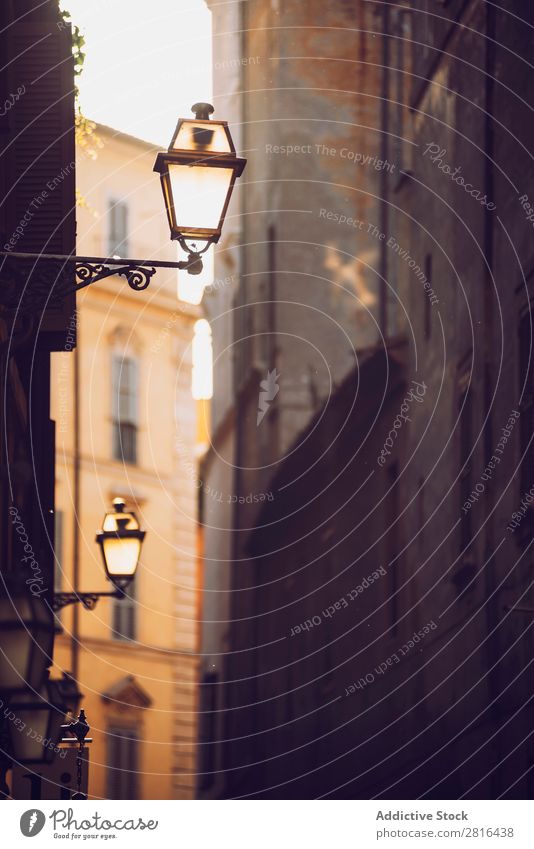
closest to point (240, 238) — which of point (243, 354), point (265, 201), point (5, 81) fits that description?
point (243, 354)

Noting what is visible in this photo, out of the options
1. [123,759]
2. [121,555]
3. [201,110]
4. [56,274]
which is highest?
[201,110]

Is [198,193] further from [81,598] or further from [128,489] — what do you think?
[128,489]

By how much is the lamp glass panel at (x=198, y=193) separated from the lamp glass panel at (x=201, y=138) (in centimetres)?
12

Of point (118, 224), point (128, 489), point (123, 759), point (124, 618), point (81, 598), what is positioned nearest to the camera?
point (81, 598)

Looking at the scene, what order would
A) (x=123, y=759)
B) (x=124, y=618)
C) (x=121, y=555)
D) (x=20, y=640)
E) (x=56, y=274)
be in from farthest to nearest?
(x=124, y=618)
(x=123, y=759)
(x=121, y=555)
(x=20, y=640)
(x=56, y=274)

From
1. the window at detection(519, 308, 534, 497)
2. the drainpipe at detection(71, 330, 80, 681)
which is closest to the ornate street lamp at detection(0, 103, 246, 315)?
the window at detection(519, 308, 534, 497)

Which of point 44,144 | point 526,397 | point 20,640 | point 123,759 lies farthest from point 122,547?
point 123,759

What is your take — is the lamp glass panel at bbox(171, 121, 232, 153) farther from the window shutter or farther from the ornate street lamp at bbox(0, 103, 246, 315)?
the window shutter

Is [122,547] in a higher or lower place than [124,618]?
lower

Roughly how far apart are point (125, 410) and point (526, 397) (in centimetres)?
2246

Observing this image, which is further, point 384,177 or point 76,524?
point 76,524

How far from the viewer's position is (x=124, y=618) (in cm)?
3678

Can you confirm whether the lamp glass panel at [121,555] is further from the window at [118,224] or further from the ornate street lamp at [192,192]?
the window at [118,224]

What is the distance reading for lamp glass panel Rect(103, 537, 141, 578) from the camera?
14.5 m
